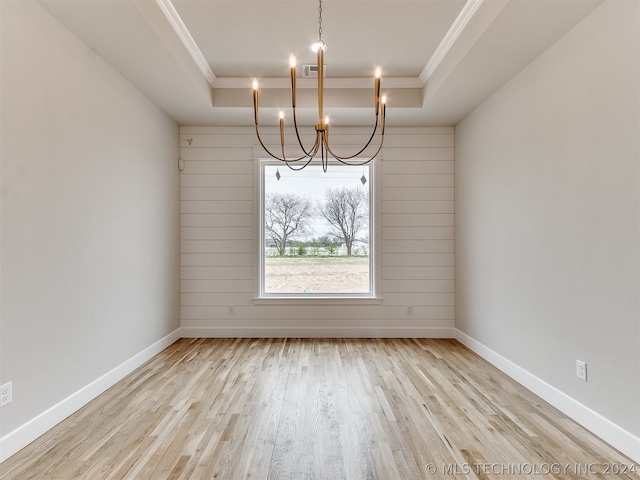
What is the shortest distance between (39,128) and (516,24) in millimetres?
3083

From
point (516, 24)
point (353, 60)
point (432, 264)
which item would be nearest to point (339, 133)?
point (353, 60)

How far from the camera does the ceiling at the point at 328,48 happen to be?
2406 mm

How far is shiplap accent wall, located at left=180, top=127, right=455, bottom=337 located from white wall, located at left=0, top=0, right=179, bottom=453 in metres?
0.81

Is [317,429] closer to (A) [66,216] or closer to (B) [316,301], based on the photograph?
(A) [66,216]

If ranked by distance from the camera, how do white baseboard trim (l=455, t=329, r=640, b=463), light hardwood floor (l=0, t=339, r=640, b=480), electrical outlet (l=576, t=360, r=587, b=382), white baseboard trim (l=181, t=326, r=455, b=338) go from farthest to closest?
white baseboard trim (l=181, t=326, r=455, b=338) → electrical outlet (l=576, t=360, r=587, b=382) → white baseboard trim (l=455, t=329, r=640, b=463) → light hardwood floor (l=0, t=339, r=640, b=480)

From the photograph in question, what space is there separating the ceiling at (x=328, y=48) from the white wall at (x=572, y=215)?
0.27 meters

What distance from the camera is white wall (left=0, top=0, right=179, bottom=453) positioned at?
205 centimetres

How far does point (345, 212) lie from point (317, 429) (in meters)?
2.89

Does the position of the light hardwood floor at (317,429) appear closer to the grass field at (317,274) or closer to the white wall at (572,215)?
the white wall at (572,215)

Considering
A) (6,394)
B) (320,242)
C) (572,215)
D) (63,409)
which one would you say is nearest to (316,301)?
(320,242)

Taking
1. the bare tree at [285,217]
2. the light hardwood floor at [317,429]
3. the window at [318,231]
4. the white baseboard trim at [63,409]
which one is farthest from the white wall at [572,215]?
the white baseboard trim at [63,409]

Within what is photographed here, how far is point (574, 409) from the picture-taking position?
2.40 meters

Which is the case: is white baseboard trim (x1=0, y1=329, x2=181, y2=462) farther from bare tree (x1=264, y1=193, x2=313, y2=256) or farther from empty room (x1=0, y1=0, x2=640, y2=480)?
bare tree (x1=264, y1=193, x2=313, y2=256)

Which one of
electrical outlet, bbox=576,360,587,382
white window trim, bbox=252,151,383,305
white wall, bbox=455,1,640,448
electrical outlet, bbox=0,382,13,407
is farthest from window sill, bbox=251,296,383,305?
electrical outlet, bbox=0,382,13,407
